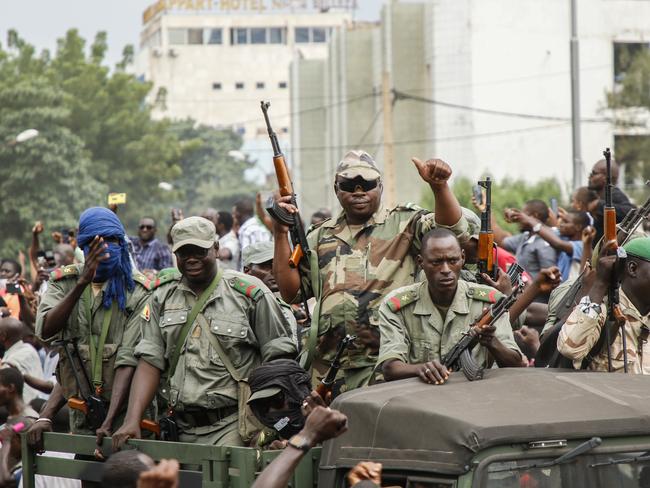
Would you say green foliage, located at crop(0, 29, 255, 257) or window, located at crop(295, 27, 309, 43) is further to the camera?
window, located at crop(295, 27, 309, 43)

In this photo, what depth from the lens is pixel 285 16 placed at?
110 metres

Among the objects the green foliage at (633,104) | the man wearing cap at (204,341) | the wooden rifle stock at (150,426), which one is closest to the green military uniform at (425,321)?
the man wearing cap at (204,341)

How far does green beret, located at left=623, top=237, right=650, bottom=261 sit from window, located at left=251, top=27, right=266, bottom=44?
345 feet

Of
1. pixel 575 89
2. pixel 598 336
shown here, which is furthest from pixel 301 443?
pixel 575 89

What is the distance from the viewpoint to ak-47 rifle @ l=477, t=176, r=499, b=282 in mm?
6191

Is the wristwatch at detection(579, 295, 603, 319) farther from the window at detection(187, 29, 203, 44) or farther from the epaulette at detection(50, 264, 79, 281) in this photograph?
the window at detection(187, 29, 203, 44)

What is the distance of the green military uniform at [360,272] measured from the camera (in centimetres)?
621

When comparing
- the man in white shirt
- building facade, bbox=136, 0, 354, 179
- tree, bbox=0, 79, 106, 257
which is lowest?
the man in white shirt

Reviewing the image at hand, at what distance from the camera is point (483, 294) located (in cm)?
566

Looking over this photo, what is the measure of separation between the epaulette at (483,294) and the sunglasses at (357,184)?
2.90 ft

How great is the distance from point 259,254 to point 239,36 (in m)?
102

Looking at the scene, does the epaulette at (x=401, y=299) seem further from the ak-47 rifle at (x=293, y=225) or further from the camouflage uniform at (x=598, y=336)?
the ak-47 rifle at (x=293, y=225)

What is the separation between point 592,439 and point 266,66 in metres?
104

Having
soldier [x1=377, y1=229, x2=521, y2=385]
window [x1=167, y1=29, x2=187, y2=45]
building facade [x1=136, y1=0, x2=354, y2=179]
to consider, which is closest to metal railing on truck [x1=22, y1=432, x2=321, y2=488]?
soldier [x1=377, y1=229, x2=521, y2=385]
